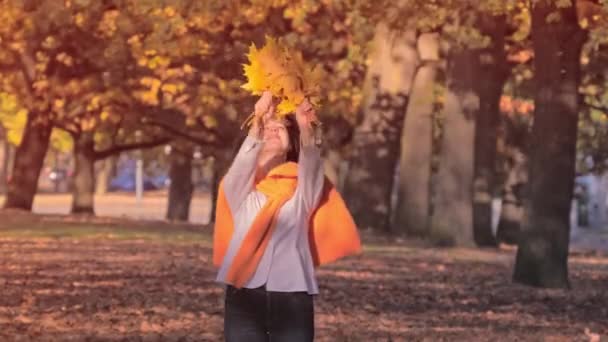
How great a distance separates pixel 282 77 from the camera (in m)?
7.53

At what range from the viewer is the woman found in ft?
23.8

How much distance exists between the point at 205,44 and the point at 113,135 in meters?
15.0

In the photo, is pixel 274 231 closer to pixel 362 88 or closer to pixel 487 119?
pixel 487 119

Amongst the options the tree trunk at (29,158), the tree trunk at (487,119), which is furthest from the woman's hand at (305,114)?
the tree trunk at (29,158)

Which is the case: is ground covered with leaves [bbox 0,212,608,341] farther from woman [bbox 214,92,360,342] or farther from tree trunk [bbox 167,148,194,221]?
tree trunk [bbox 167,148,194,221]

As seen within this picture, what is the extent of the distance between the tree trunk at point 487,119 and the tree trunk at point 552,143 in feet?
22.9

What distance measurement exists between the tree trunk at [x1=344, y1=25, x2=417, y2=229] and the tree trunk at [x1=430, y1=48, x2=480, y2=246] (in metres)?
3.80

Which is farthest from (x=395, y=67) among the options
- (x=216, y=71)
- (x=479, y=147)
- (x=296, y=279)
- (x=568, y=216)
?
(x=296, y=279)

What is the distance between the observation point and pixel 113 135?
4819cm

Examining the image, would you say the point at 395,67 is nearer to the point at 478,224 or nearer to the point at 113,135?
the point at 478,224

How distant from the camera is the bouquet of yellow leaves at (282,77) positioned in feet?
24.6

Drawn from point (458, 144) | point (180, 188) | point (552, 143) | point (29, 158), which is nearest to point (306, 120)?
point (552, 143)

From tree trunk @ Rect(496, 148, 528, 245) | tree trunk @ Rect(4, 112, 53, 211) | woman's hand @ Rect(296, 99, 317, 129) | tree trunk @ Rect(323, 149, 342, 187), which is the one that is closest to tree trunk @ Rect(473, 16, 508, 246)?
tree trunk @ Rect(496, 148, 528, 245)

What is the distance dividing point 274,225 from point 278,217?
40mm
